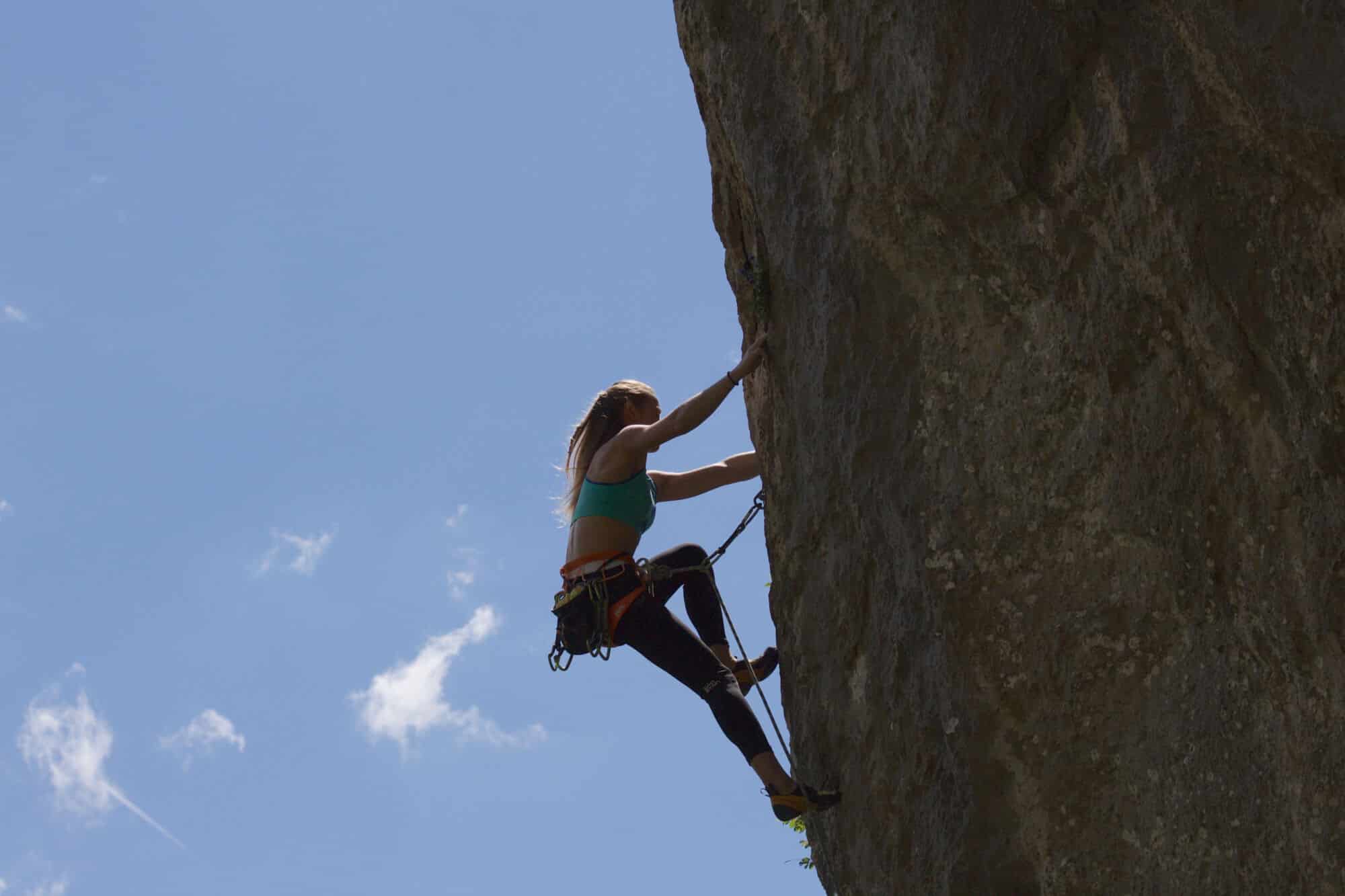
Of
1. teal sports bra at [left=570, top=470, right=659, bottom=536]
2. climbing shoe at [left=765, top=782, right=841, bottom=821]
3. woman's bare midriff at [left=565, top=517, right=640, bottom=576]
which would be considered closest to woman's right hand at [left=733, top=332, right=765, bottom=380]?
teal sports bra at [left=570, top=470, right=659, bottom=536]

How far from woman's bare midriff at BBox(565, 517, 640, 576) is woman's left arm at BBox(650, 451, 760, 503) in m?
0.79

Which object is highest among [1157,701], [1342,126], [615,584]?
[615,584]

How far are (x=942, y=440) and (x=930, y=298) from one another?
518 mm

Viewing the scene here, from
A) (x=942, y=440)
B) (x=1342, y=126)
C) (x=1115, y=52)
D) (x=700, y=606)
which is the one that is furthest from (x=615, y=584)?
(x=1342, y=126)

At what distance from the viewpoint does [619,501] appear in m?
6.45

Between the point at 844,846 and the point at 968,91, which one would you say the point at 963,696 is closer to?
the point at 844,846

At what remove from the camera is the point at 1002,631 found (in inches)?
199

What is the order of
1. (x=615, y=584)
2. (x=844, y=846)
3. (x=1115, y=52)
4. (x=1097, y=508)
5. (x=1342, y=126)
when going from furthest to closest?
1. (x=615, y=584)
2. (x=844, y=846)
3. (x=1097, y=508)
4. (x=1115, y=52)
5. (x=1342, y=126)

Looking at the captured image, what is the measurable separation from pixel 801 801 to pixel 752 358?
1.84 m

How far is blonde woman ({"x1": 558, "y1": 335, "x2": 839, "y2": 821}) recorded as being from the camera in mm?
6051

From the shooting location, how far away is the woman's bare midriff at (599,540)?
6.40 metres

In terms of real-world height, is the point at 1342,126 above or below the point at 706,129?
below

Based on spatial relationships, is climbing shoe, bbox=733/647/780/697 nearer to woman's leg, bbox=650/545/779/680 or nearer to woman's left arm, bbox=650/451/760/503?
woman's leg, bbox=650/545/779/680

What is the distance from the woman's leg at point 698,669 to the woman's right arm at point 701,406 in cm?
74
